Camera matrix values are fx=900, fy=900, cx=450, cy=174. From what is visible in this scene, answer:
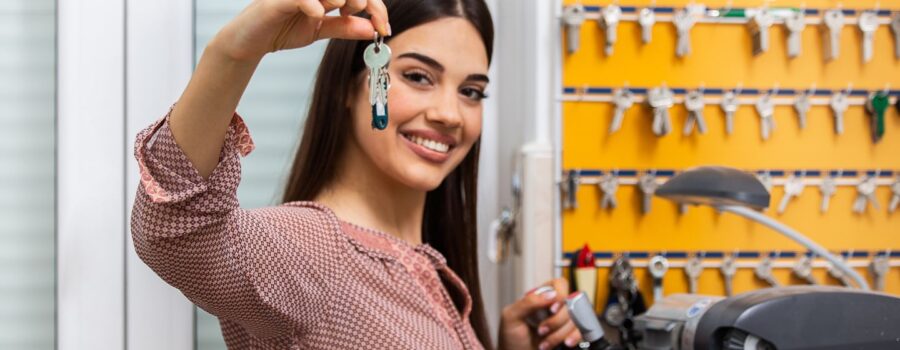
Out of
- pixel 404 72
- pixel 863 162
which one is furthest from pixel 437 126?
pixel 863 162

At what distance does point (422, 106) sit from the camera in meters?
1.46

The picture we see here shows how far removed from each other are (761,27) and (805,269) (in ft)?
2.14

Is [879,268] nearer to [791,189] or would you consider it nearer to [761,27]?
[791,189]

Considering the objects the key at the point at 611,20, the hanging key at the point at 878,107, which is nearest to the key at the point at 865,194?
the hanging key at the point at 878,107

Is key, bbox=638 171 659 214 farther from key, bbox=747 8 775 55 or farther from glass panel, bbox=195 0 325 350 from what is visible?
glass panel, bbox=195 0 325 350

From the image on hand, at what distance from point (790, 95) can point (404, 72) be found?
4.59ft

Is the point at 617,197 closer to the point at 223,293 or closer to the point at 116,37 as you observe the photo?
the point at 116,37

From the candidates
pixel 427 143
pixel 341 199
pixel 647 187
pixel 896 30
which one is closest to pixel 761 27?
pixel 896 30

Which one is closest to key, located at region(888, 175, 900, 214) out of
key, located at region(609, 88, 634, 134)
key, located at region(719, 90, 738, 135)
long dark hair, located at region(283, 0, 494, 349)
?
key, located at region(719, 90, 738, 135)

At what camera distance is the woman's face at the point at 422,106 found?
1.44 metres

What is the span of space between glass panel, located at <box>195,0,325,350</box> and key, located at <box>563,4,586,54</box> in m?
0.66

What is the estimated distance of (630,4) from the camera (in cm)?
239

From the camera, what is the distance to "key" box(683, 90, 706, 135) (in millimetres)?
2340

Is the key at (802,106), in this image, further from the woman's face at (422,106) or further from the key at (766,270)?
the woman's face at (422,106)
